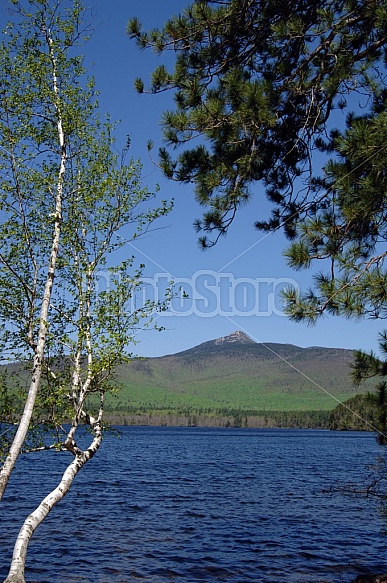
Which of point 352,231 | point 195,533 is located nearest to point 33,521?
point 352,231

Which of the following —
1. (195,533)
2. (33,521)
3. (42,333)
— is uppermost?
(42,333)

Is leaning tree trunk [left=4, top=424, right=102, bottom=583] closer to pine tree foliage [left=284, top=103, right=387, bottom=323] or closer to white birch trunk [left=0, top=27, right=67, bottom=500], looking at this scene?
white birch trunk [left=0, top=27, right=67, bottom=500]

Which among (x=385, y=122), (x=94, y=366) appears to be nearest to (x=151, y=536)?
(x=94, y=366)

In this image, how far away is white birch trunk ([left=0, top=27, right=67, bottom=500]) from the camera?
37.6ft

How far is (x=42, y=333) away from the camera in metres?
12.4

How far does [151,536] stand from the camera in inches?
907

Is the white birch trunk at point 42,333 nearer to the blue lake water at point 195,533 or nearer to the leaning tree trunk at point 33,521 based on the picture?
the leaning tree trunk at point 33,521

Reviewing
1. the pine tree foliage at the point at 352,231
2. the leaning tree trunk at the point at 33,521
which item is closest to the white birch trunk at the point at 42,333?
the leaning tree trunk at the point at 33,521

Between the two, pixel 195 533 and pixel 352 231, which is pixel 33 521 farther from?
pixel 195 533

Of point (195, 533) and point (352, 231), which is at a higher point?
point (352, 231)

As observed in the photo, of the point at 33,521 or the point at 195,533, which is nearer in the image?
the point at 33,521

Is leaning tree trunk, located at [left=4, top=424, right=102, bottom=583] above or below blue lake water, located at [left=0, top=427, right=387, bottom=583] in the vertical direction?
above

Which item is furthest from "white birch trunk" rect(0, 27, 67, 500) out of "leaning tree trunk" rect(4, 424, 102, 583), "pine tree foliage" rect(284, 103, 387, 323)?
"pine tree foliage" rect(284, 103, 387, 323)

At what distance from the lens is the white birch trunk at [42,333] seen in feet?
37.6
